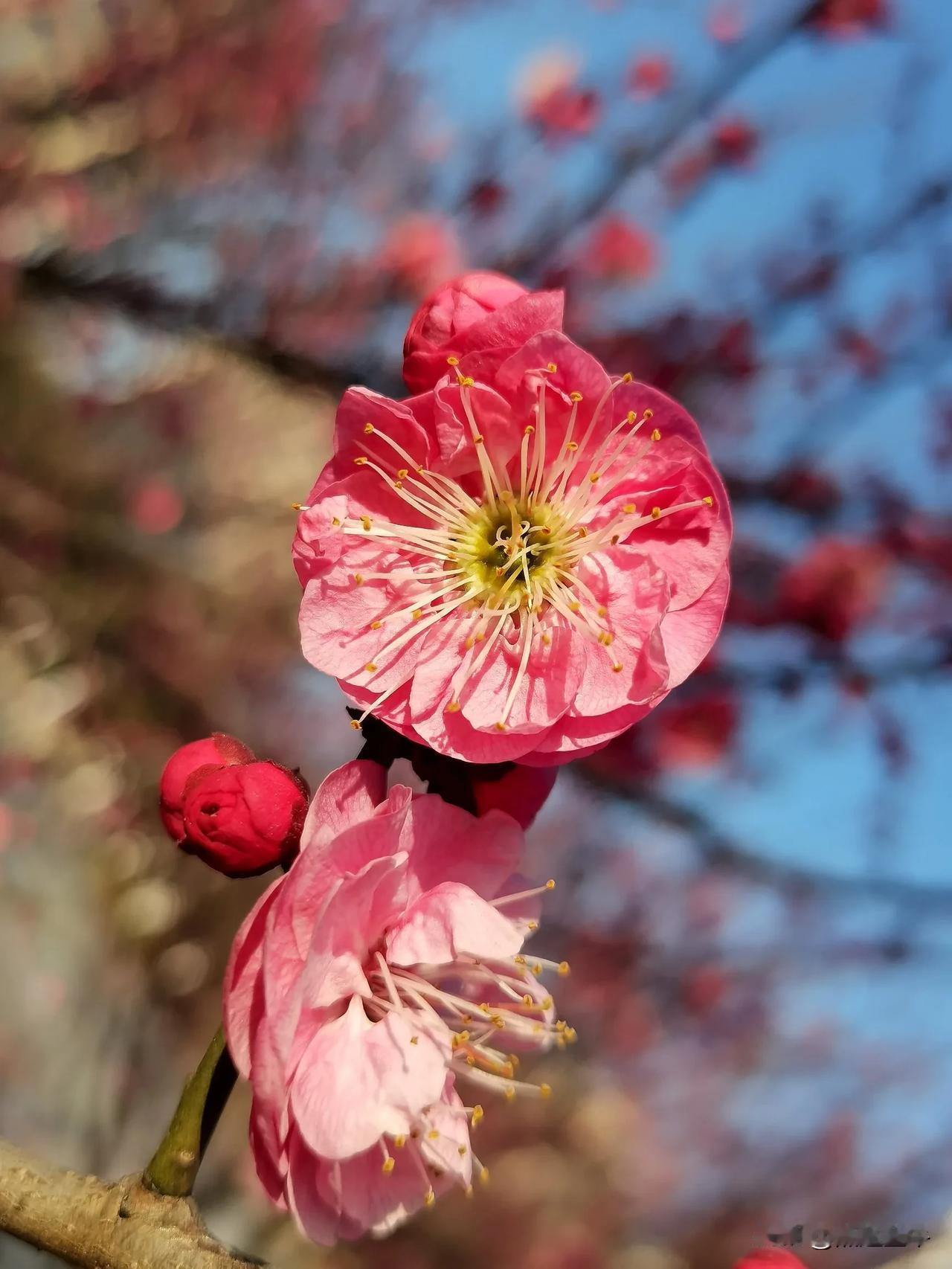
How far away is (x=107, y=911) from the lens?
6.27ft

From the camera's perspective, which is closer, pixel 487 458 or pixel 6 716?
pixel 487 458

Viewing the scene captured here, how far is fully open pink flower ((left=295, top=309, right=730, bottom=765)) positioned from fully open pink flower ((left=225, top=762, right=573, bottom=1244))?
52 mm

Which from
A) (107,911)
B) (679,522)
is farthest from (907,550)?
(107,911)

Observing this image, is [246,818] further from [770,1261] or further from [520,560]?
[770,1261]

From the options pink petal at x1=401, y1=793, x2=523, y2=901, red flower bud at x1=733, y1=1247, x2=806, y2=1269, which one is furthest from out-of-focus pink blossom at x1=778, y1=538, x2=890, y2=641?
pink petal at x1=401, y1=793, x2=523, y2=901

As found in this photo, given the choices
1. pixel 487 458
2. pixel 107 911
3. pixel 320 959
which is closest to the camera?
pixel 320 959

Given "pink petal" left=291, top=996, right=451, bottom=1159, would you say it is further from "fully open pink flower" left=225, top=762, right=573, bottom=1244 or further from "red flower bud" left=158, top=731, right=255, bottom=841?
"red flower bud" left=158, top=731, right=255, bottom=841

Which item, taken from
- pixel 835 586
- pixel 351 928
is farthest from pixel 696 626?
pixel 835 586

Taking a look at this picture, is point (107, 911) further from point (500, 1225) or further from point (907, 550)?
point (907, 550)

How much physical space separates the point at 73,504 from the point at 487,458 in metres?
1.78

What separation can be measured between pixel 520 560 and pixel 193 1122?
0.31 metres

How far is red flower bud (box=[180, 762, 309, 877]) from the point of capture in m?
0.38

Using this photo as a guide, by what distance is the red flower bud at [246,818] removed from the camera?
0.38 meters

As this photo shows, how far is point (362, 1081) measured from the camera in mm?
351
